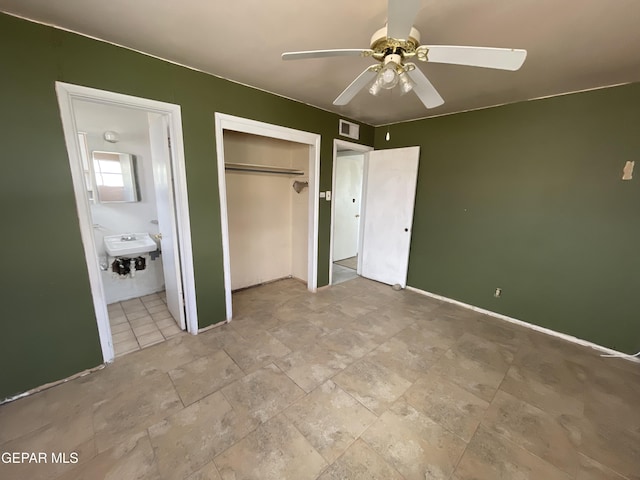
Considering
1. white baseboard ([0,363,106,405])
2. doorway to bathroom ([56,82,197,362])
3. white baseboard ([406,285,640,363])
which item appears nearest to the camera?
white baseboard ([0,363,106,405])

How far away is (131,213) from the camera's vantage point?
308cm

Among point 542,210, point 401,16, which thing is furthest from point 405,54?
point 542,210

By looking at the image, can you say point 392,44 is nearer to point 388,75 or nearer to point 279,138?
point 388,75

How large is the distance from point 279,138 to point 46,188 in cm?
193

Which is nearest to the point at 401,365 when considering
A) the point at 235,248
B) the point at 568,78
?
the point at 235,248

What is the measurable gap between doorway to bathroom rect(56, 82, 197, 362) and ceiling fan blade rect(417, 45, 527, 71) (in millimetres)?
1949

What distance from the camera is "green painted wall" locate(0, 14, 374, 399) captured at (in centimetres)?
147

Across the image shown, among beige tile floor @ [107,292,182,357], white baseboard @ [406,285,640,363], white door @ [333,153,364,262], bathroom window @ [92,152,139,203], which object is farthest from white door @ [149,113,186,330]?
→ white baseboard @ [406,285,640,363]

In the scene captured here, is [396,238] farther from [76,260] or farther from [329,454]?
[76,260]

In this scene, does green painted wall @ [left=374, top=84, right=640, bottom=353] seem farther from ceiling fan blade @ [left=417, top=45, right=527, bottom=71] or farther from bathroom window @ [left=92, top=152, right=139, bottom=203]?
bathroom window @ [left=92, top=152, right=139, bottom=203]

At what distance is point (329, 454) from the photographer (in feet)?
4.45

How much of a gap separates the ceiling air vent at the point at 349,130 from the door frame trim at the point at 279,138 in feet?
1.54

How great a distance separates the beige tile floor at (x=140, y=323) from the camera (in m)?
2.26

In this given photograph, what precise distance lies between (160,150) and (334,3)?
6.11 ft
